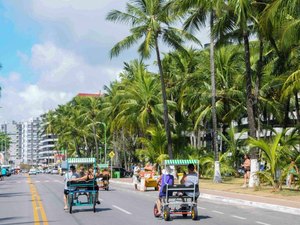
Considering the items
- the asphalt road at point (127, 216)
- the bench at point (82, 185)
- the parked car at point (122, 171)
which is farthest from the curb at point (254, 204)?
the parked car at point (122, 171)

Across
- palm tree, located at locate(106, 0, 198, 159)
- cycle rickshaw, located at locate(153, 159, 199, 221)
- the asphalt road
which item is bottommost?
the asphalt road

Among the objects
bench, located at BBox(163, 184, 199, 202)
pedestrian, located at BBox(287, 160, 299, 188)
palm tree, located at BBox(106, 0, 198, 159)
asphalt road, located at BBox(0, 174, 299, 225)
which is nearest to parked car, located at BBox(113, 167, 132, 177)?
palm tree, located at BBox(106, 0, 198, 159)

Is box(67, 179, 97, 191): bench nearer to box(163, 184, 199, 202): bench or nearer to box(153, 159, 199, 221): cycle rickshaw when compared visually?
box(153, 159, 199, 221): cycle rickshaw

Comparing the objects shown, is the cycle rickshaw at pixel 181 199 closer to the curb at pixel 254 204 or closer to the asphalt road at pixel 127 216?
the asphalt road at pixel 127 216

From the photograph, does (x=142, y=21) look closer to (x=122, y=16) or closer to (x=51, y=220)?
(x=122, y=16)

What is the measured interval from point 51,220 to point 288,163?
13.7 meters

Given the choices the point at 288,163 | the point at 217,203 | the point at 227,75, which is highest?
the point at 227,75

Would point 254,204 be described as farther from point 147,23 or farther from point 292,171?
point 147,23

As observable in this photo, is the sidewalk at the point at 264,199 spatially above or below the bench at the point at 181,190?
below

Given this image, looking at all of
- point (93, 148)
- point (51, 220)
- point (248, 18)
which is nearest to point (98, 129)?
point (93, 148)

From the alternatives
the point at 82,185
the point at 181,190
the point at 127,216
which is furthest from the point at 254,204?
the point at 82,185

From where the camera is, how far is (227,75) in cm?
4422

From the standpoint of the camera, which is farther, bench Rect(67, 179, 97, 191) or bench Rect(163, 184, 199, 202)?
bench Rect(67, 179, 97, 191)

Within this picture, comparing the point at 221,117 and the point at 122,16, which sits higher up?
the point at 122,16
